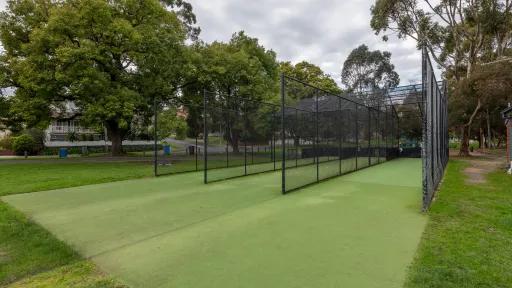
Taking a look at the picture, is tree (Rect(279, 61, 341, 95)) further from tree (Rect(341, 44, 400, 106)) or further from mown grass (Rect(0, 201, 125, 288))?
mown grass (Rect(0, 201, 125, 288))

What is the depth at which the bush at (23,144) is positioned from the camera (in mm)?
21625

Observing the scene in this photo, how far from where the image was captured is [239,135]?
36.5ft

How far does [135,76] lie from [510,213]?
15286 mm

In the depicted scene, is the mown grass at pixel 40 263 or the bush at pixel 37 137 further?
the bush at pixel 37 137

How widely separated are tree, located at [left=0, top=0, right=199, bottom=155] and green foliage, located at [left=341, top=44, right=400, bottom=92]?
107 ft

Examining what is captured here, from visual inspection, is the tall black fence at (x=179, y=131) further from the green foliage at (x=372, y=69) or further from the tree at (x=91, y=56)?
the green foliage at (x=372, y=69)

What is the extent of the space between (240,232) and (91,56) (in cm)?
1215

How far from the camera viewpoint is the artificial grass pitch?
2.69 meters

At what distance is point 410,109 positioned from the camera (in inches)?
723

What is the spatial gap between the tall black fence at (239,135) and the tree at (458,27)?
421 inches

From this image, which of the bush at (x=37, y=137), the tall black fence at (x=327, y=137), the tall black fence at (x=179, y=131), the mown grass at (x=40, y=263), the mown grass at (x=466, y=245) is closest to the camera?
the mown grass at (x=466, y=245)

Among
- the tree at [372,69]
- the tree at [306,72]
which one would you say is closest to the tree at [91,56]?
the tree at [306,72]

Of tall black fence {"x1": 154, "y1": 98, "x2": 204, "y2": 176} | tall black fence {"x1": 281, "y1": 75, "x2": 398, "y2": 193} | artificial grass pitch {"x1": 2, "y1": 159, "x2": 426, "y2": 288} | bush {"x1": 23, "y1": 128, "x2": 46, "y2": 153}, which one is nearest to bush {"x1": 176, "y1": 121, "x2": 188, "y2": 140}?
tall black fence {"x1": 154, "y1": 98, "x2": 204, "y2": 176}

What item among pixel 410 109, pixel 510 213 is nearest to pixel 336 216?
pixel 510 213
